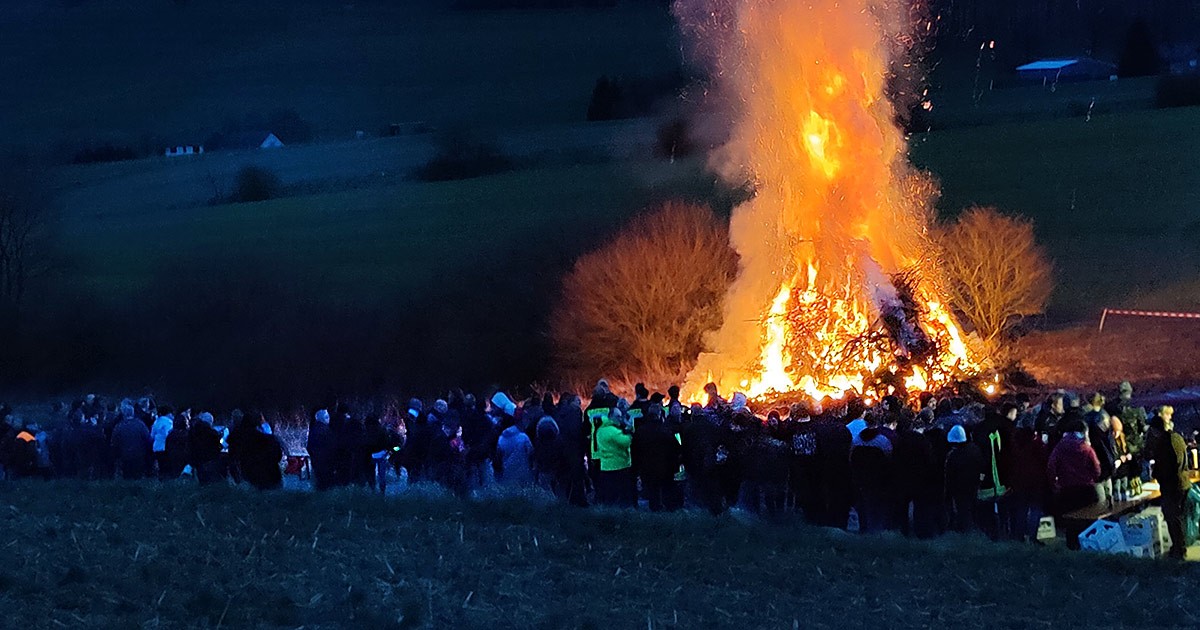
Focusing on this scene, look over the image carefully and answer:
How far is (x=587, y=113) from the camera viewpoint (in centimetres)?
6112

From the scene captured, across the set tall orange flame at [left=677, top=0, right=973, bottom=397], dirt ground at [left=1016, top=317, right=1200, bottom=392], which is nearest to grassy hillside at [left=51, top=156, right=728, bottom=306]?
dirt ground at [left=1016, top=317, right=1200, bottom=392]

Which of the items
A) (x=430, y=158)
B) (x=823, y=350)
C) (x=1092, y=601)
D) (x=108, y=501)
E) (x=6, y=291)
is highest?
(x=430, y=158)

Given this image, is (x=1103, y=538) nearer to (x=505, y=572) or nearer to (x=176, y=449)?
(x=505, y=572)

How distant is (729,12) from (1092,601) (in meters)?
16.7

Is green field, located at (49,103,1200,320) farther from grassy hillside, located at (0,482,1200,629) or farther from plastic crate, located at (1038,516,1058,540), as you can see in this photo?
grassy hillside, located at (0,482,1200,629)

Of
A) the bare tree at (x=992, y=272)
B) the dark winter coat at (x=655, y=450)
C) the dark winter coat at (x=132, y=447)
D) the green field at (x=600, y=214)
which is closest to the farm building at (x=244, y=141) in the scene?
the green field at (x=600, y=214)

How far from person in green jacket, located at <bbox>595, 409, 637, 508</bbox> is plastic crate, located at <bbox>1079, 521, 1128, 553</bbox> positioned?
4.24 m

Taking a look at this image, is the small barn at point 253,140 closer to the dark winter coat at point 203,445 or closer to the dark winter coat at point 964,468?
the dark winter coat at point 203,445

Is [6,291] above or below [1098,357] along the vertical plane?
above

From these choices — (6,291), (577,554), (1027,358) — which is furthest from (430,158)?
(577,554)

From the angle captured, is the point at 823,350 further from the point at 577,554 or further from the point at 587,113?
the point at 587,113

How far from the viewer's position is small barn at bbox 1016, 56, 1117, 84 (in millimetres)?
63000

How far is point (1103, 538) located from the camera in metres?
13.6

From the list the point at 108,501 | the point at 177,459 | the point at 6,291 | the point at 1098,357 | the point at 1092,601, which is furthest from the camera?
the point at 6,291
